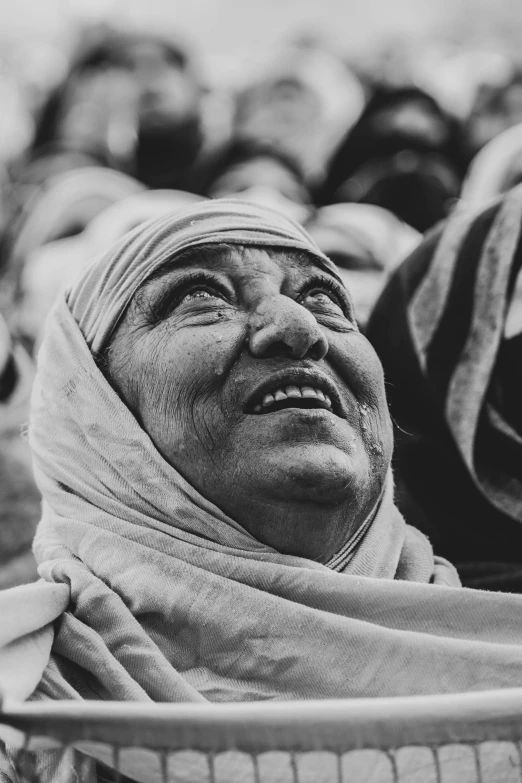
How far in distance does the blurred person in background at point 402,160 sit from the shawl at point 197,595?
384 centimetres

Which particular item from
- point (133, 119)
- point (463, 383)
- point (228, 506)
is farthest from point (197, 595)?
point (133, 119)

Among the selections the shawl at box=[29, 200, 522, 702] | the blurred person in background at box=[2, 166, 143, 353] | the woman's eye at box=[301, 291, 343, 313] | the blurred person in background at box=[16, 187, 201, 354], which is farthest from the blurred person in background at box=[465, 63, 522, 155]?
the shawl at box=[29, 200, 522, 702]

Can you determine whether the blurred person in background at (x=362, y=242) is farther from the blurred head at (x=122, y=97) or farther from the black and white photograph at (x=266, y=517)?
the blurred head at (x=122, y=97)

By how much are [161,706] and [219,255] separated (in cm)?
101

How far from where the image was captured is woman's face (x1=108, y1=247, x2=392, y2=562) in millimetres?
1930

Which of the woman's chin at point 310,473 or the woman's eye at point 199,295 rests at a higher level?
the woman's eye at point 199,295

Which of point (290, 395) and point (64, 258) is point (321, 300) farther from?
point (64, 258)

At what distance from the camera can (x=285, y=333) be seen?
2.00 meters

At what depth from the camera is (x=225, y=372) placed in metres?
2.01

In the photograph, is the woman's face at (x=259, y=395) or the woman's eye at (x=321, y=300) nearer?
the woman's face at (x=259, y=395)

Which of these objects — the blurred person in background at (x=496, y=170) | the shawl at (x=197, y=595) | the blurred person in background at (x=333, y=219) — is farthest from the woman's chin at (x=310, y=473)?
the blurred person in background at (x=496, y=170)

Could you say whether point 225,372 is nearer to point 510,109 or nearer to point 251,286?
point 251,286

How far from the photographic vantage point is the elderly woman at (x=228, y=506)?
1830 millimetres

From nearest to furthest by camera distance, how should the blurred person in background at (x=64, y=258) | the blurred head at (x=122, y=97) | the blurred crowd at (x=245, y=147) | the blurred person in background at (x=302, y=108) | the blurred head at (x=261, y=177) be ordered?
the blurred person in background at (x=64, y=258)
the blurred crowd at (x=245, y=147)
the blurred head at (x=261, y=177)
the blurred head at (x=122, y=97)
the blurred person in background at (x=302, y=108)
